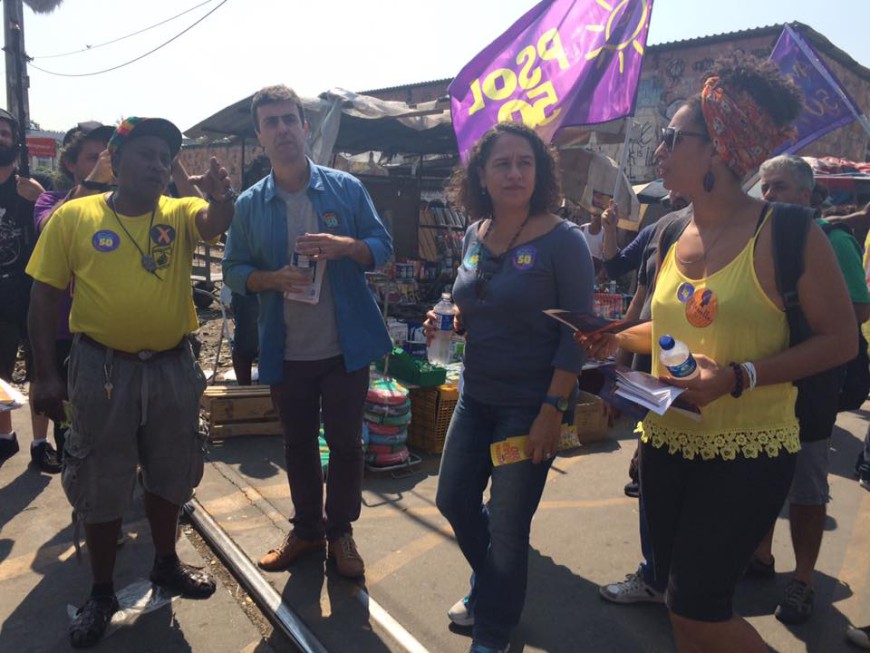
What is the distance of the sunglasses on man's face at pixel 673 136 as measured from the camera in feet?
6.41

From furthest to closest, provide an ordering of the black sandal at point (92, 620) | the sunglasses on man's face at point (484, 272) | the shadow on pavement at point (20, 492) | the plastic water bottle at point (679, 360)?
the shadow on pavement at point (20, 492)
the black sandal at point (92, 620)
the sunglasses on man's face at point (484, 272)
the plastic water bottle at point (679, 360)

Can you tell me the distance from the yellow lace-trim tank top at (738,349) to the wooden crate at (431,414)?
3.07 meters

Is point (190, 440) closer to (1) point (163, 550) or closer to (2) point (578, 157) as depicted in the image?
(1) point (163, 550)

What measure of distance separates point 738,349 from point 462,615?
5.87 feet

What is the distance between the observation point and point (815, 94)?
192 inches

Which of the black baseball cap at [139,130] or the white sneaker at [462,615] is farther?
the white sneaker at [462,615]

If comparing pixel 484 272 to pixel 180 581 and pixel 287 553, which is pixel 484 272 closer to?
pixel 287 553

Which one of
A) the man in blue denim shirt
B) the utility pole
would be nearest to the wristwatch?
the man in blue denim shirt

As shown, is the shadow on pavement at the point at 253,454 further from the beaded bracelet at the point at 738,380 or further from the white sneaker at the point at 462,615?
the beaded bracelet at the point at 738,380

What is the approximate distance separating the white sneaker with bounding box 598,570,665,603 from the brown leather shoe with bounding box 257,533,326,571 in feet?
5.03

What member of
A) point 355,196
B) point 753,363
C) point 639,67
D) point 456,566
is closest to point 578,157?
point 639,67

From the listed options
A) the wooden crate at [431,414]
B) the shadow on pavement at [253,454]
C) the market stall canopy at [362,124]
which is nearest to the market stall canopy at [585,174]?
the market stall canopy at [362,124]

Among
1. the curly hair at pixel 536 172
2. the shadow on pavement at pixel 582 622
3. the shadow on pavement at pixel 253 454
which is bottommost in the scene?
the shadow on pavement at pixel 253 454

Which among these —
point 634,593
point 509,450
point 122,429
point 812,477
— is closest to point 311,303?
point 122,429
